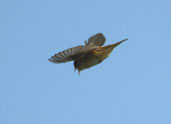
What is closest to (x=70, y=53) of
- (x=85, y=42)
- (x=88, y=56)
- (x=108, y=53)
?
(x=88, y=56)

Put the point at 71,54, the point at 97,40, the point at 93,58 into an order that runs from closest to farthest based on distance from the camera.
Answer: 1. the point at 93,58
2. the point at 71,54
3. the point at 97,40

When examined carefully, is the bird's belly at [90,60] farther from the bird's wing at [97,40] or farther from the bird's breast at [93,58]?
the bird's wing at [97,40]

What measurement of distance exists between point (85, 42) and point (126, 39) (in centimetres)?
192

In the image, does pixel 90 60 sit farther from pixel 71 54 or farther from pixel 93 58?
pixel 71 54

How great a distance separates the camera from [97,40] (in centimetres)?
677

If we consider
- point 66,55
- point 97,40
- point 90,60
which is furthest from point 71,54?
point 97,40

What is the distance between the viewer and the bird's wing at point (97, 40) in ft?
21.5

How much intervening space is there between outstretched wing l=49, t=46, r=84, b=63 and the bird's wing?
0.97 m

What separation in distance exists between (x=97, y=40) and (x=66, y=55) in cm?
141

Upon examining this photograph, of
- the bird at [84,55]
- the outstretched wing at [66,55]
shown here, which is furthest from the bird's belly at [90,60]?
the outstretched wing at [66,55]

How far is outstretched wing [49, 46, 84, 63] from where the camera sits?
5.31 meters

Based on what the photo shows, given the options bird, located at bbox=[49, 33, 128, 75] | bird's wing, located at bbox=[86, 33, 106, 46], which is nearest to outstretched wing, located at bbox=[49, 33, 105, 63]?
bird, located at bbox=[49, 33, 128, 75]

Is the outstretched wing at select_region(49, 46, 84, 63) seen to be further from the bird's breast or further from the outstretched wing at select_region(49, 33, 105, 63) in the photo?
the bird's breast

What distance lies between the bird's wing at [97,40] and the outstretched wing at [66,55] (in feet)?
3.18
